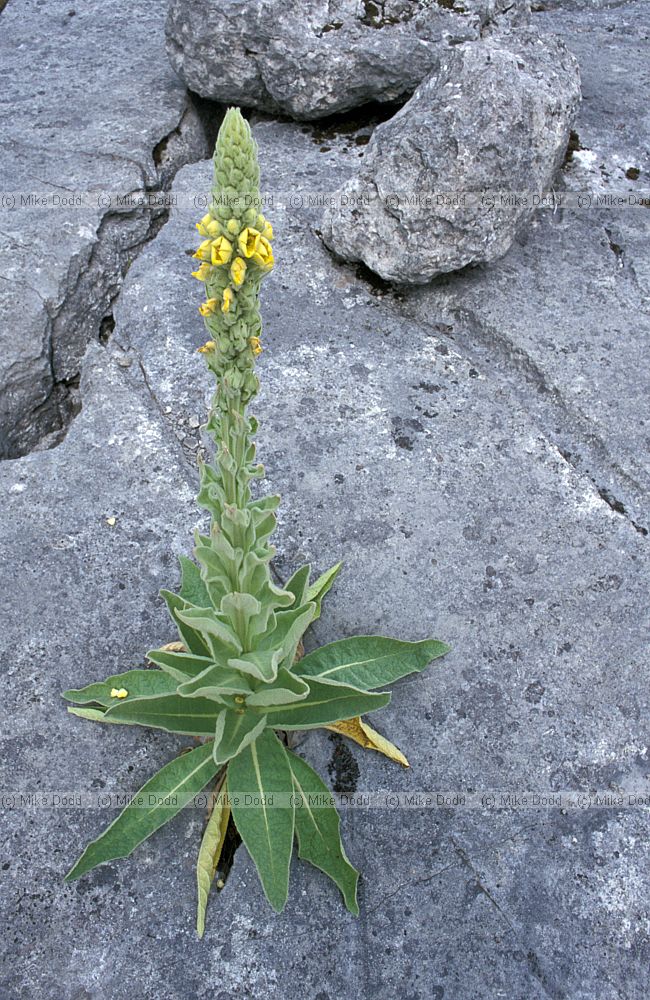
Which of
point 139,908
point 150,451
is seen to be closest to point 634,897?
point 139,908

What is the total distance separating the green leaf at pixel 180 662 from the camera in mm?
3127

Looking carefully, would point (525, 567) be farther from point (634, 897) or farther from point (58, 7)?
point (58, 7)

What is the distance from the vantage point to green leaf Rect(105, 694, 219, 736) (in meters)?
3.16

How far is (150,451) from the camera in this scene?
4.29 metres

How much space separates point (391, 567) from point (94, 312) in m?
2.40

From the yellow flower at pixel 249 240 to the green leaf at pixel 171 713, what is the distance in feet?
5.21

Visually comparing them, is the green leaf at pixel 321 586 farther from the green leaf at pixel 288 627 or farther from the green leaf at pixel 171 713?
the green leaf at pixel 171 713

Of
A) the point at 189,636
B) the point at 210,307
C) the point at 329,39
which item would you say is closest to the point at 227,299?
the point at 210,307

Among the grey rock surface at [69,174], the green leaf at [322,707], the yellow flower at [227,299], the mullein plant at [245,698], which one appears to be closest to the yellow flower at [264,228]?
the yellow flower at [227,299]

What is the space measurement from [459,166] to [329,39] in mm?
1637

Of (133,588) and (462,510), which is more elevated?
(462,510)

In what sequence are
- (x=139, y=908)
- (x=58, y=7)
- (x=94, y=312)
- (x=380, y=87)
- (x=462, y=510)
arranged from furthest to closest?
(x=58, y=7) → (x=380, y=87) → (x=94, y=312) → (x=462, y=510) → (x=139, y=908)

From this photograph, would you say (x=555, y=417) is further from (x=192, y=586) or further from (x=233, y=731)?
(x=233, y=731)

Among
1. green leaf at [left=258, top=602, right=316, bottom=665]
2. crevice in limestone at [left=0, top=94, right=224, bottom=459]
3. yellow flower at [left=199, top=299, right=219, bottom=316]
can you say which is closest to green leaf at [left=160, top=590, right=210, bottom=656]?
green leaf at [left=258, top=602, right=316, bottom=665]
